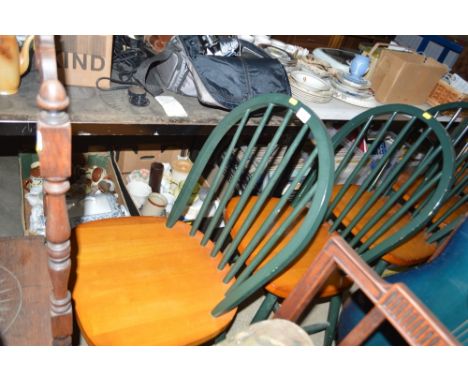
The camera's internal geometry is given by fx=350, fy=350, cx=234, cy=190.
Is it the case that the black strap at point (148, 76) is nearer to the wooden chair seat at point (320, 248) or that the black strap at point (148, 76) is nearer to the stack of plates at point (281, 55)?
the wooden chair seat at point (320, 248)

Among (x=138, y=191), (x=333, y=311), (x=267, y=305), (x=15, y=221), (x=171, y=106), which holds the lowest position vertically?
(x=15, y=221)

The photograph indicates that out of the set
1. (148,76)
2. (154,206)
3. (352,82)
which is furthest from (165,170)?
(352,82)

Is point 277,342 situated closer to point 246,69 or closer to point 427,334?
point 427,334

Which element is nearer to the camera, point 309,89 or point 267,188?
point 267,188

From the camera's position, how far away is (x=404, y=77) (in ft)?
5.18

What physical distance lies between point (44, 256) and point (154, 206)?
0.67 meters

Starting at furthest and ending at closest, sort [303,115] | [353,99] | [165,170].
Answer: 1. [165,170]
2. [353,99]
3. [303,115]

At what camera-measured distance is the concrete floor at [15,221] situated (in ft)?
5.42

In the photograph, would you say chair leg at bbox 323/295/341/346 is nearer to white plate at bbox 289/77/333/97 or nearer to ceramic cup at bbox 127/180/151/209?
white plate at bbox 289/77/333/97

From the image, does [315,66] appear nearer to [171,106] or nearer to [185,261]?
[171,106]

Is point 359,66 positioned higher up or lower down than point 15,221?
higher up

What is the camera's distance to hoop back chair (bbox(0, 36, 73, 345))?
0.51m

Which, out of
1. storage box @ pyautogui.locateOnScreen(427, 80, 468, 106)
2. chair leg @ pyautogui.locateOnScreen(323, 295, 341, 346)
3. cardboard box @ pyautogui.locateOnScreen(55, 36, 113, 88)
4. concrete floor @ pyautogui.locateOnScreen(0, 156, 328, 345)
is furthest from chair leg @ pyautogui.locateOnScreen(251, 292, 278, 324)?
storage box @ pyautogui.locateOnScreen(427, 80, 468, 106)

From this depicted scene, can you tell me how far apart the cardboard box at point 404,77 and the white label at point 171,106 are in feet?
3.24
